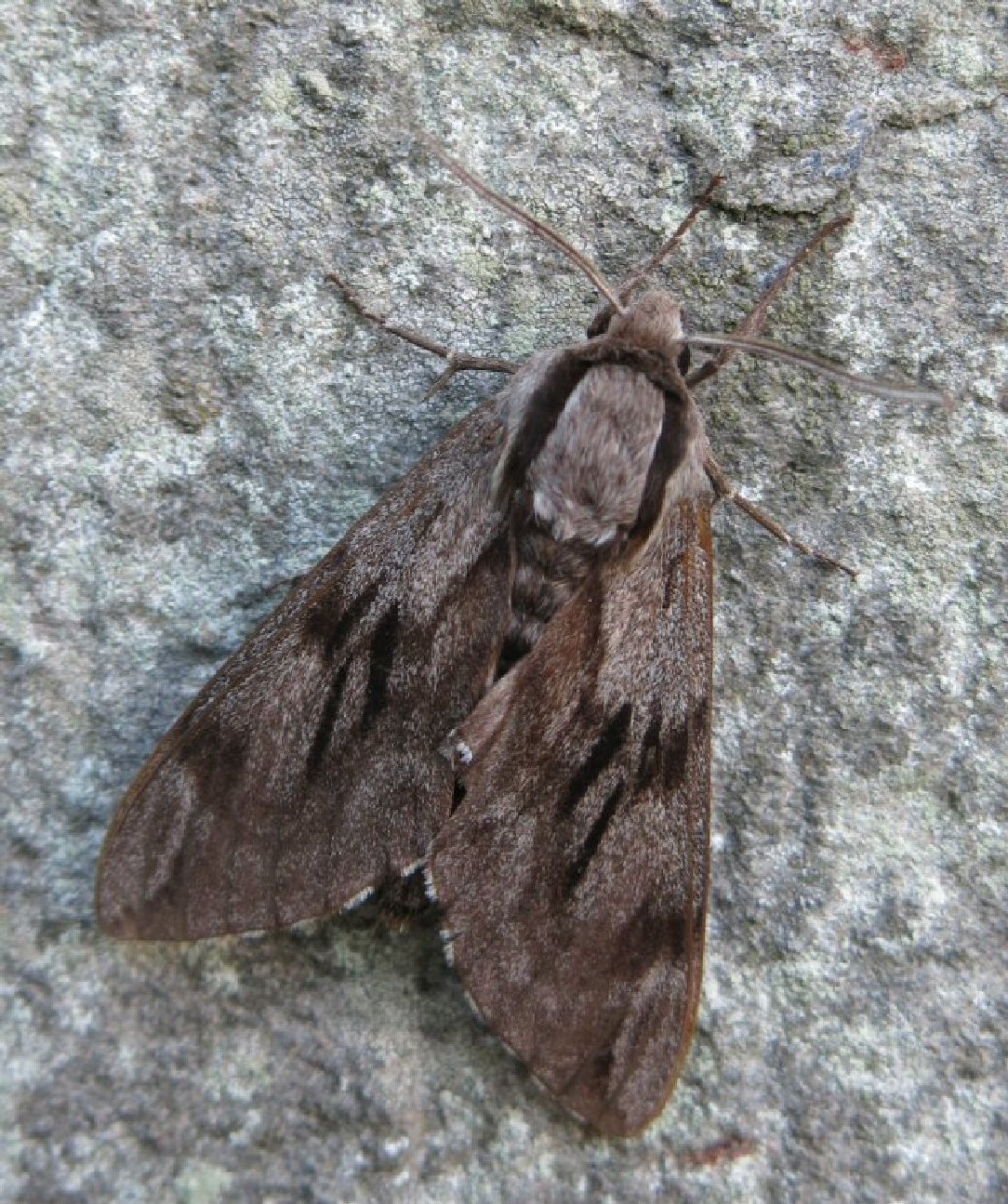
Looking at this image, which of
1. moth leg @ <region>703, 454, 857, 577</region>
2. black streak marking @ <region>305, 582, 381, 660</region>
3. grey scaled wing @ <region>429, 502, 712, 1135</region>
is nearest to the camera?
grey scaled wing @ <region>429, 502, 712, 1135</region>

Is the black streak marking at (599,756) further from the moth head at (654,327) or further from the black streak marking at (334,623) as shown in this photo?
the moth head at (654,327)

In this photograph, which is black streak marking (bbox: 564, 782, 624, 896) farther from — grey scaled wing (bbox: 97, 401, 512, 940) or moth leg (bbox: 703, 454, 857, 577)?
moth leg (bbox: 703, 454, 857, 577)

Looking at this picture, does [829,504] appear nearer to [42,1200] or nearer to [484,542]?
[484,542]

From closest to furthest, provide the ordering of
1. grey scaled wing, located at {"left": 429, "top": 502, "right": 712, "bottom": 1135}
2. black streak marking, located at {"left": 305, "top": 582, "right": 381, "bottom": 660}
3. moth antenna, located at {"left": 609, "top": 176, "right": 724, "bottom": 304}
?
grey scaled wing, located at {"left": 429, "top": 502, "right": 712, "bottom": 1135}, black streak marking, located at {"left": 305, "top": 582, "right": 381, "bottom": 660}, moth antenna, located at {"left": 609, "top": 176, "right": 724, "bottom": 304}

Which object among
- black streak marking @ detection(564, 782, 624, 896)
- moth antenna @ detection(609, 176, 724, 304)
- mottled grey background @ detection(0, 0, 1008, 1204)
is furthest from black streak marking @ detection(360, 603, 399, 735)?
moth antenna @ detection(609, 176, 724, 304)

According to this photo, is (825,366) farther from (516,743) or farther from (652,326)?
(516,743)

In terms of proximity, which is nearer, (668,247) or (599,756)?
(599,756)

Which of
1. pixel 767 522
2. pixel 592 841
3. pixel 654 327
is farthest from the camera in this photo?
pixel 767 522

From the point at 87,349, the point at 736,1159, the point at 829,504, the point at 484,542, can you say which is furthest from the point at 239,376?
the point at 736,1159

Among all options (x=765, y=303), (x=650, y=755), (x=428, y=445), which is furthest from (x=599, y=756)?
(x=765, y=303)
